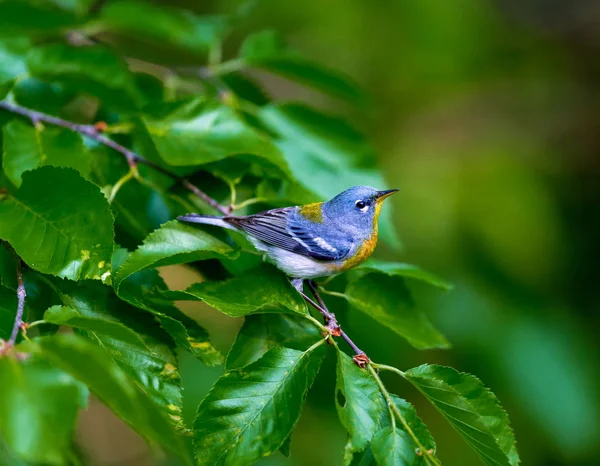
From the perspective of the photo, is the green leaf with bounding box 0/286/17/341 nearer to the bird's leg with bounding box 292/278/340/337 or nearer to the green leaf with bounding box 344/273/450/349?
the bird's leg with bounding box 292/278/340/337

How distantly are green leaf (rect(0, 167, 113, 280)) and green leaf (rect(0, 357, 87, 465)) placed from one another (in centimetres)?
48

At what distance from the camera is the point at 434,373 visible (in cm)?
167

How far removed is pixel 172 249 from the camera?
1841 mm

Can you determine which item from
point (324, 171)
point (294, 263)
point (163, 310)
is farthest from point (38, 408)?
point (324, 171)

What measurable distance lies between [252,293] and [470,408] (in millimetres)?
657

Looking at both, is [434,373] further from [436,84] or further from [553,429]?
[436,84]

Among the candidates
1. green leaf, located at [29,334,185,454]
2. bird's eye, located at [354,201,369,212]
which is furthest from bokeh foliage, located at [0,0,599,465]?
bird's eye, located at [354,201,369,212]

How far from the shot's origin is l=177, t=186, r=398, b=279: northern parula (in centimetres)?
220

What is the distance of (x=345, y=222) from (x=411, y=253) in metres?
2.60

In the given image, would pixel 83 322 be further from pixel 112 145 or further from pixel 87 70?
pixel 87 70

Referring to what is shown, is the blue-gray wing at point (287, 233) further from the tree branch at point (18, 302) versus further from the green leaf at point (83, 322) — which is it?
the green leaf at point (83, 322)

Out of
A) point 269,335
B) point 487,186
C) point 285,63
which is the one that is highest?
point 285,63

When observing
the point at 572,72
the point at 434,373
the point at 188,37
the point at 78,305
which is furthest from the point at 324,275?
the point at 572,72

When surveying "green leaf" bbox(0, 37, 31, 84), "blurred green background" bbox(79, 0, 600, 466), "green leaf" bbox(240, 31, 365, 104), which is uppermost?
"green leaf" bbox(240, 31, 365, 104)
